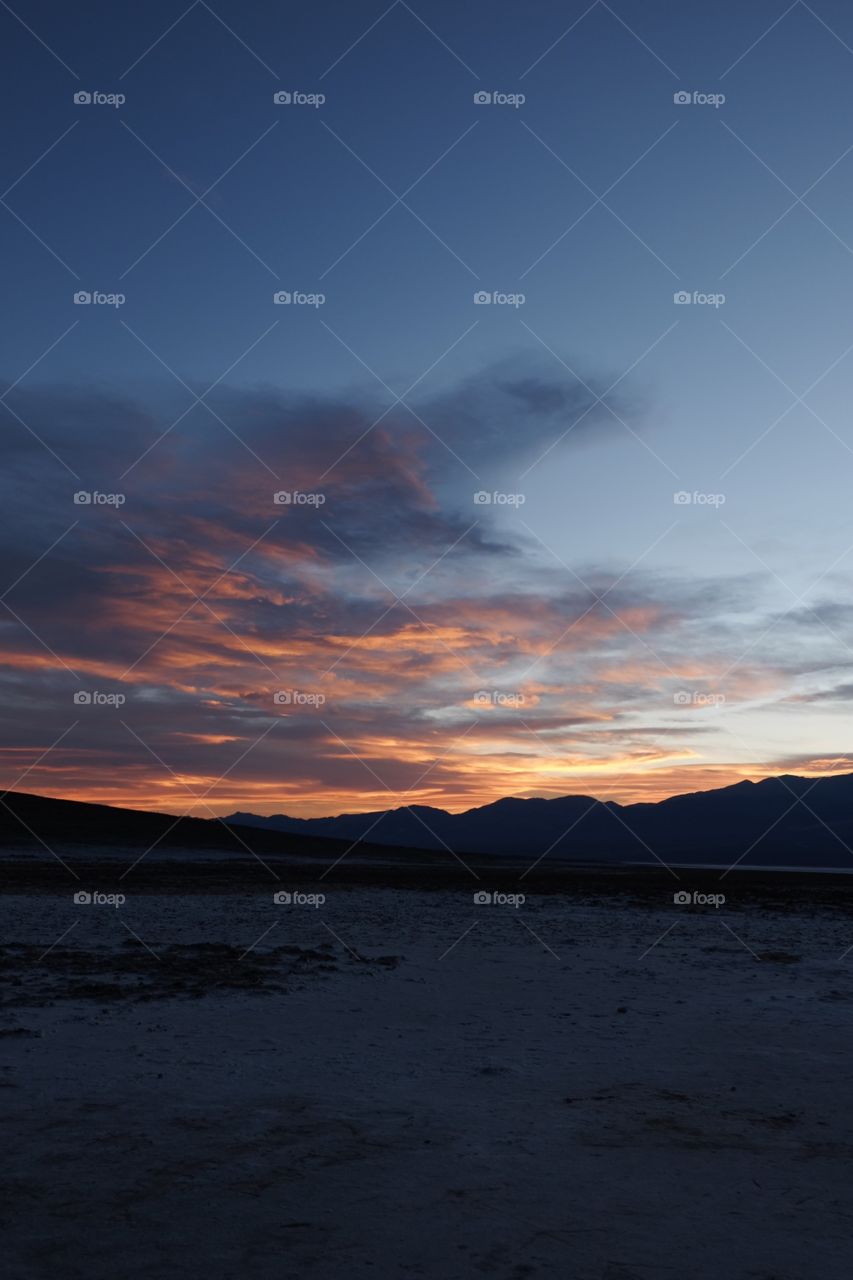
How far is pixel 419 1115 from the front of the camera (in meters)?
9.04

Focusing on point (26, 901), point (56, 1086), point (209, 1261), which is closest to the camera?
point (209, 1261)

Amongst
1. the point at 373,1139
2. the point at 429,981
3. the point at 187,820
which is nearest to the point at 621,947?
the point at 429,981

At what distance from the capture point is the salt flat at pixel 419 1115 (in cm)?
625

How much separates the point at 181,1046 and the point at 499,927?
14686 mm

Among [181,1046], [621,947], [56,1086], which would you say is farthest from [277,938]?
[56,1086]

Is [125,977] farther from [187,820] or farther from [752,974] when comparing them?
[187,820]

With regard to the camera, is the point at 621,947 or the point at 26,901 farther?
the point at 26,901

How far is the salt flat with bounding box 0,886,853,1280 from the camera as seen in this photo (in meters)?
6.25

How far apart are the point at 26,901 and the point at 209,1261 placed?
2474cm

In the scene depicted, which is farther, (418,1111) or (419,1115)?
(418,1111)

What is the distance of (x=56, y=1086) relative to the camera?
9438 millimetres

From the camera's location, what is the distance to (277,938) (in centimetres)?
2095

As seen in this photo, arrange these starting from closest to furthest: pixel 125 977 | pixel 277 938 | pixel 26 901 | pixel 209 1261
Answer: pixel 209 1261 < pixel 125 977 < pixel 277 938 < pixel 26 901

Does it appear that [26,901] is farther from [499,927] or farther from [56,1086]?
[56,1086]
